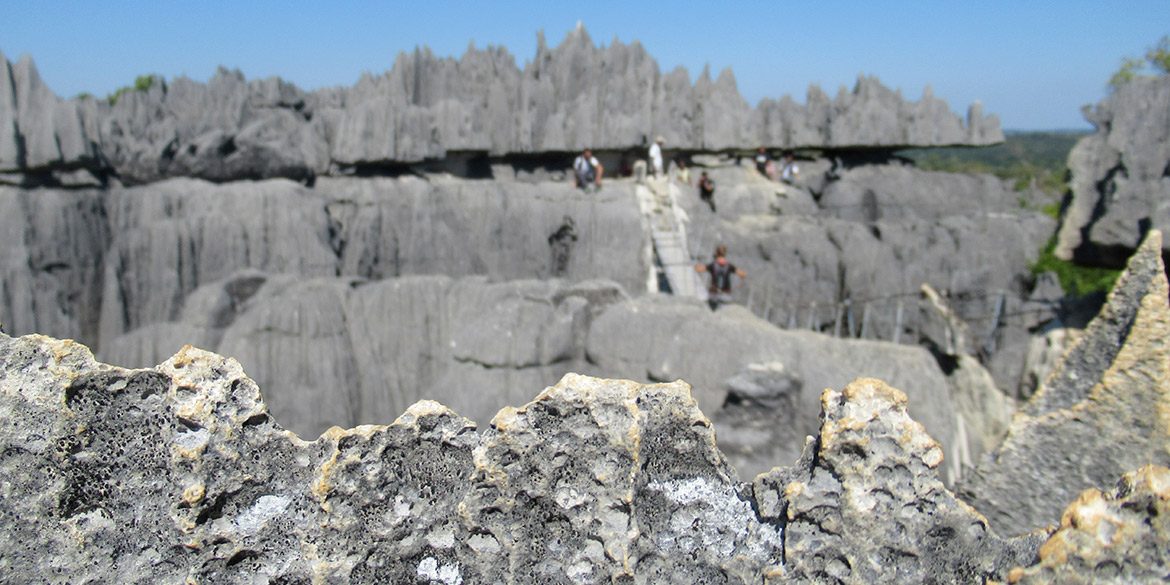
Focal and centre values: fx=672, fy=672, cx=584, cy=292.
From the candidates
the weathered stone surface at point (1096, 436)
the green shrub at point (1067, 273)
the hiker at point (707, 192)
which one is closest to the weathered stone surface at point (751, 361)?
the weathered stone surface at point (1096, 436)

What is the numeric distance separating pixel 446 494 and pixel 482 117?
15.2 m

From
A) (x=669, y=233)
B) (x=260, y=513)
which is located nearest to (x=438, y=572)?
(x=260, y=513)

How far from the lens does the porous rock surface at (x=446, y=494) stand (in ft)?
5.87

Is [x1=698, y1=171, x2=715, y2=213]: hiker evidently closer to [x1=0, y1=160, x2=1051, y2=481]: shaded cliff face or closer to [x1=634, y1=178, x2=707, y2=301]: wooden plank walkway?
[x1=0, y1=160, x2=1051, y2=481]: shaded cliff face

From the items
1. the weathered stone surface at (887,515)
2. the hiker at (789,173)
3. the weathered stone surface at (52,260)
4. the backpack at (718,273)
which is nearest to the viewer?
the weathered stone surface at (887,515)

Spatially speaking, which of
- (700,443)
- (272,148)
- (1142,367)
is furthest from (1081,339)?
(272,148)

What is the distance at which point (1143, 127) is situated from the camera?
8414 millimetres

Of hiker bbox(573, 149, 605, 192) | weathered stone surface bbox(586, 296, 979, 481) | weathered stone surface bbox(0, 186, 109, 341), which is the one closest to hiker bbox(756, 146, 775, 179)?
hiker bbox(573, 149, 605, 192)

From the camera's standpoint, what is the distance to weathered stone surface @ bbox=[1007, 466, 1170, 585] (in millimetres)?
1516

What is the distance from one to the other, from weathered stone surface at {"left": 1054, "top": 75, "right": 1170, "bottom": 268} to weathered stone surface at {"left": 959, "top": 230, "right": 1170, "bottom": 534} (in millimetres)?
5003

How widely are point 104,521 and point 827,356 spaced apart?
5.39 metres

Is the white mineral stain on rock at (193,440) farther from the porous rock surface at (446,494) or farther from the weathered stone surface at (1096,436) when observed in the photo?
the weathered stone surface at (1096,436)

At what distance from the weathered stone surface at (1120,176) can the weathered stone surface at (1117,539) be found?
7.62m

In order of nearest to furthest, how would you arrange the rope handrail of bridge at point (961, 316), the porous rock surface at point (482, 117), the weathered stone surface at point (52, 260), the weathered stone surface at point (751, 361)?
1. the weathered stone surface at point (751, 361)
2. the weathered stone surface at point (52, 260)
3. the rope handrail of bridge at point (961, 316)
4. the porous rock surface at point (482, 117)
